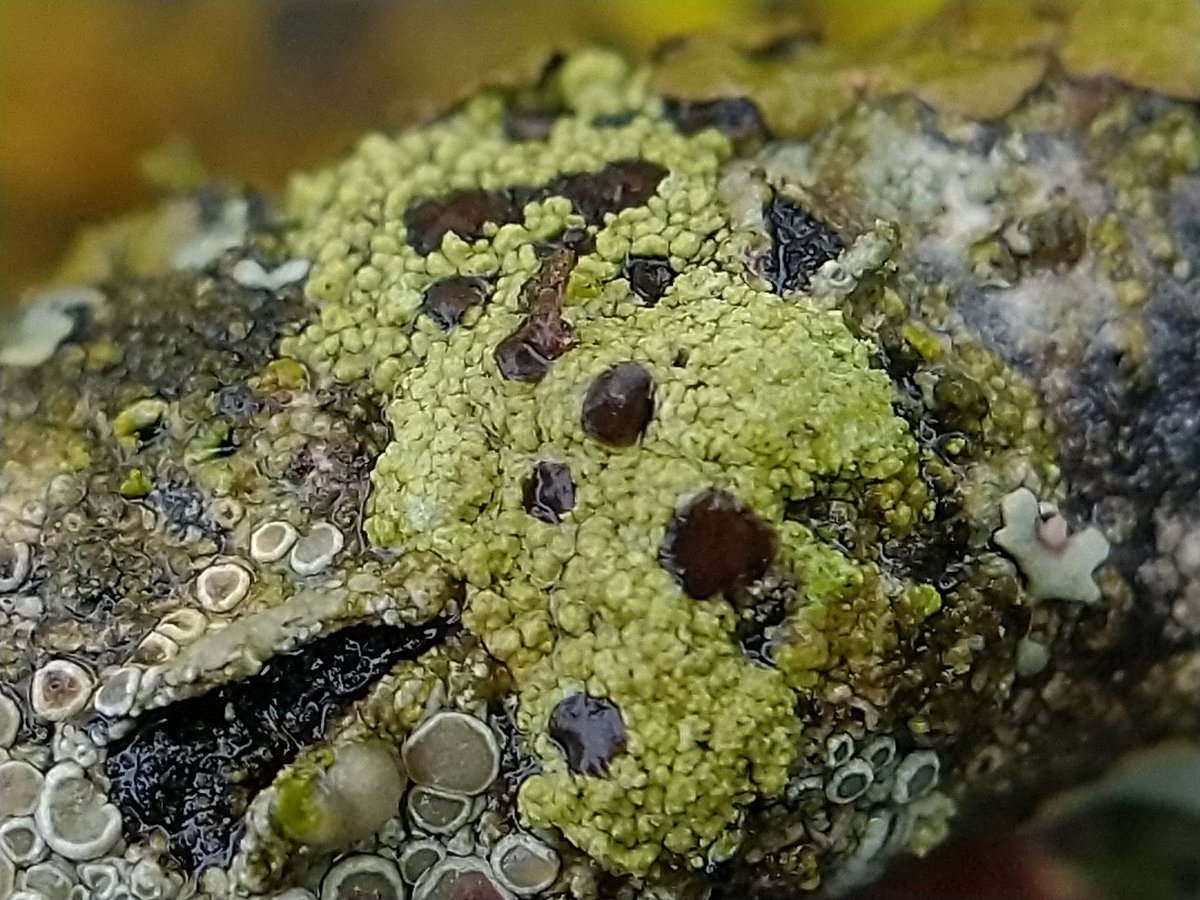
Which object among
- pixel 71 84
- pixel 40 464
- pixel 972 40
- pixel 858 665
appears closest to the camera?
pixel 858 665

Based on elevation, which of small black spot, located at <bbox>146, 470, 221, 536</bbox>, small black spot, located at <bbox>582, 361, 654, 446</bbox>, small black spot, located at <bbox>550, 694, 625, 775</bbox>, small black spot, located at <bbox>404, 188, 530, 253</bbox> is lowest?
small black spot, located at <bbox>550, 694, 625, 775</bbox>

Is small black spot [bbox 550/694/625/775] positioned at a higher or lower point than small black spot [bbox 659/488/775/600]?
lower

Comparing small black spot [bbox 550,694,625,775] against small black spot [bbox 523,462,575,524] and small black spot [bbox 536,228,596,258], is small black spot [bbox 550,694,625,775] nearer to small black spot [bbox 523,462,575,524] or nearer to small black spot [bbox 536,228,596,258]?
small black spot [bbox 523,462,575,524]

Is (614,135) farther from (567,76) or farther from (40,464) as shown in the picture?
(40,464)

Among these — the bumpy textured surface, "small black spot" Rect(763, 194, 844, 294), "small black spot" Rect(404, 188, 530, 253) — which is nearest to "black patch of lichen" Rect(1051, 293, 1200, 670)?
the bumpy textured surface

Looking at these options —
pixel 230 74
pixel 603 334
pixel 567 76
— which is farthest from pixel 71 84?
pixel 603 334

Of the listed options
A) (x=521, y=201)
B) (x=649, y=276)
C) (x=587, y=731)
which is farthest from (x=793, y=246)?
(x=587, y=731)
